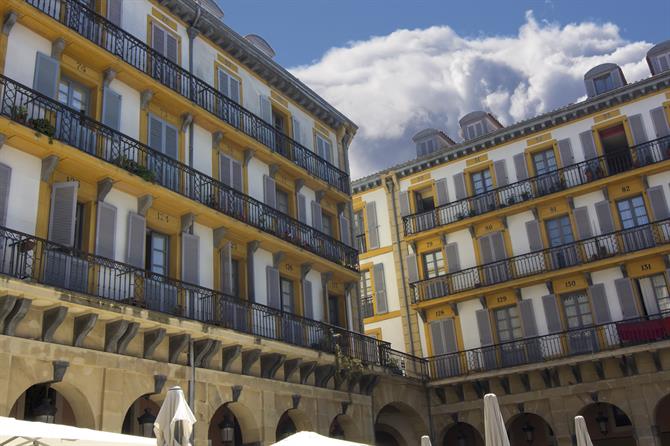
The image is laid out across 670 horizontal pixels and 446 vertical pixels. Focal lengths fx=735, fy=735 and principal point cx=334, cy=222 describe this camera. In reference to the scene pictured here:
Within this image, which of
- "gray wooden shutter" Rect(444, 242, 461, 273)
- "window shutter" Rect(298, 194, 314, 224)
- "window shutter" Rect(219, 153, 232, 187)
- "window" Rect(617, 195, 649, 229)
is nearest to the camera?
"window shutter" Rect(219, 153, 232, 187)

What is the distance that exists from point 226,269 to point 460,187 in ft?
49.7

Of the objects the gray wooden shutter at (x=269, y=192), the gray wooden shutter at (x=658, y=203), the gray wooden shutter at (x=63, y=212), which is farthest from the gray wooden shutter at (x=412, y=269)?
the gray wooden shutter at (x=63, y=212)

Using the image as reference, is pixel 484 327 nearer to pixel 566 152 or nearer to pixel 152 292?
pixel 566 152

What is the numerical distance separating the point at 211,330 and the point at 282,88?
10.6 metres

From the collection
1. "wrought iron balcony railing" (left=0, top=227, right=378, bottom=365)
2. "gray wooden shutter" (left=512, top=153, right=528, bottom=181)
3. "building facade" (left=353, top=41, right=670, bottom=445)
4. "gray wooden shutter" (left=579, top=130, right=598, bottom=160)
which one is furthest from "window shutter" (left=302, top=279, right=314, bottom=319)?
"gray wooden shutter" (left=579, top=130, right=598, bottom=160)

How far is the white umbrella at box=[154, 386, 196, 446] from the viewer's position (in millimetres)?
10195

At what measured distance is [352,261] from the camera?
2536 cm

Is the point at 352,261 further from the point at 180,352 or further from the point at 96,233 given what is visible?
the point at 96,233

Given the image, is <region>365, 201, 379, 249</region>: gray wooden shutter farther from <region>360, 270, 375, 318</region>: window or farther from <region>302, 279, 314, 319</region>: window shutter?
<region>302, 279, 314, 319</region>: window shutter

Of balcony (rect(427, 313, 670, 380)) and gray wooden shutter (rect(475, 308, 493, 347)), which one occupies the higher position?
gray wooden shutter (rect(475, 308, 493, 347))

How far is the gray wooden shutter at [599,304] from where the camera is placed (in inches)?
1035

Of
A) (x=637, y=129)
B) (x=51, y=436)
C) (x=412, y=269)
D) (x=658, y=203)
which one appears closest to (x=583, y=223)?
(x=658, y=203)

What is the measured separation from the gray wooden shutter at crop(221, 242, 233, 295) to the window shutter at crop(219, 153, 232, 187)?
196cm

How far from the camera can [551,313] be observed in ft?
90.0
